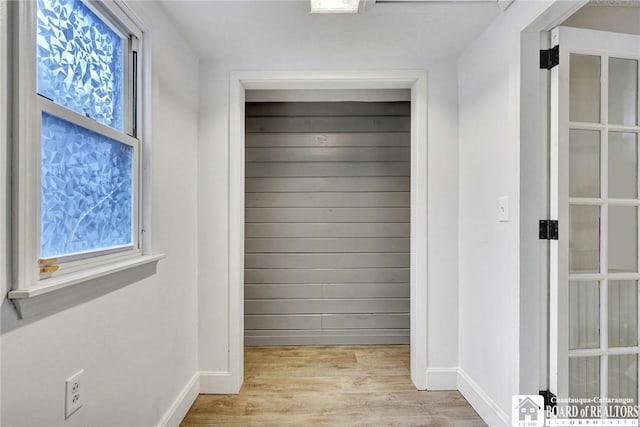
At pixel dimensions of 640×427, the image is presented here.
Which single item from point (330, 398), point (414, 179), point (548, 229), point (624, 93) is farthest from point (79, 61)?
point (624, 93)

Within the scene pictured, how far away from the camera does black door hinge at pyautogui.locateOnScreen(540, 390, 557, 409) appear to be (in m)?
1.66

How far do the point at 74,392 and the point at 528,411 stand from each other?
1942 mm

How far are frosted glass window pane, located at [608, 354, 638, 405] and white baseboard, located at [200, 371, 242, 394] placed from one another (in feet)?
6.85

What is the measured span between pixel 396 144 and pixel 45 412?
2.88m

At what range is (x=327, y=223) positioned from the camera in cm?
319

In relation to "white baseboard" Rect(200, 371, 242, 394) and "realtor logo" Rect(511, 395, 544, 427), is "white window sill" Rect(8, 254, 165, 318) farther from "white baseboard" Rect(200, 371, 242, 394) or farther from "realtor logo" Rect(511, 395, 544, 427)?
"realtor logo" Rect(511, 395, 544, 427)

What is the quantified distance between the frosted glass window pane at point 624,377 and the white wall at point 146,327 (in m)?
2.20

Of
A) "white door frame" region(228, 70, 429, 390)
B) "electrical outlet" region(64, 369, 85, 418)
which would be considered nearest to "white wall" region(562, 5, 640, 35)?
"white door frame" region(228, 70, 429, 390)

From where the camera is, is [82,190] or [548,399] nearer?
[82,190]

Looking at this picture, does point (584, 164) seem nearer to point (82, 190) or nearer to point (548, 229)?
point (548, 229)

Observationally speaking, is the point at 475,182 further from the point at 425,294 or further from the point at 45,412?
the point at 45,412

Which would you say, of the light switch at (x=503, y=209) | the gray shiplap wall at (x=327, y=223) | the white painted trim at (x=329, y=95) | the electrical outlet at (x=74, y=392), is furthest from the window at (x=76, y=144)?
the light switch at (x=503, y=209)

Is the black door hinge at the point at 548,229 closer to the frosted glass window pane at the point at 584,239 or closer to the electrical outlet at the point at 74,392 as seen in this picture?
the frosted glass window pane at the point at 584,239

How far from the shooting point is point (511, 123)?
175 cm
